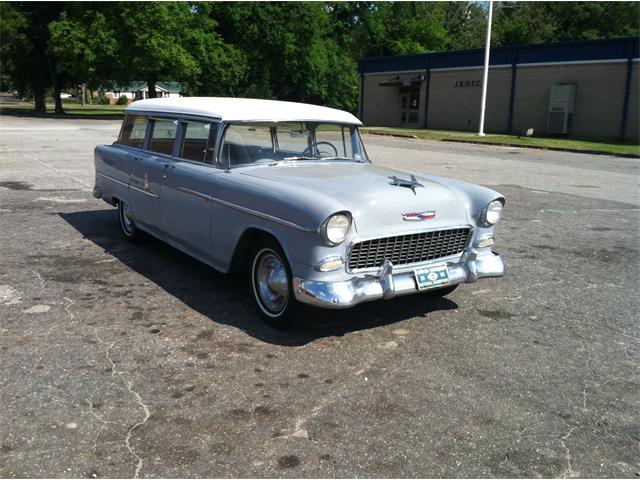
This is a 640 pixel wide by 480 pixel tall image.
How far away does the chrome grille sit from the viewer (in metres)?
4.00

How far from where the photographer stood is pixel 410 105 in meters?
38.7

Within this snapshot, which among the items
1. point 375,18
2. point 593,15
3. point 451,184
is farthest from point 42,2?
point 451,184

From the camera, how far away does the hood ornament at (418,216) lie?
4.12 metres

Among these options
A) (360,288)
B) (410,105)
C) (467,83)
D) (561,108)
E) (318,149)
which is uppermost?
(467,83)

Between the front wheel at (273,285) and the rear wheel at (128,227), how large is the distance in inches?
97.4

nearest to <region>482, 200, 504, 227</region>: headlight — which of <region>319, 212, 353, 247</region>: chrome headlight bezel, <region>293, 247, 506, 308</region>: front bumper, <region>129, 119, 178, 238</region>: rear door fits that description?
<region>293, 247, 506, 308</region>: front bumper

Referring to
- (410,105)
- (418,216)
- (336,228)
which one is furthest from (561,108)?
(336,228)

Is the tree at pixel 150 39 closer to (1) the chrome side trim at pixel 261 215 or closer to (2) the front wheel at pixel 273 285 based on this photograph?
(1) the chrome side trim at pixel 261 215

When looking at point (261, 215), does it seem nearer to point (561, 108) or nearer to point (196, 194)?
point (196, 194)

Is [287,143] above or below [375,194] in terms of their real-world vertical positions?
above

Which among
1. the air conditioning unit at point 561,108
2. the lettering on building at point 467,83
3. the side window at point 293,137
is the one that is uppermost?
the lettering on building at point 467,83

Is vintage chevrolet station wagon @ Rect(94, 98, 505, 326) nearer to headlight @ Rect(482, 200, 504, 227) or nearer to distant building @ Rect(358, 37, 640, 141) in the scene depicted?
headlight @ Rect(482, 200, 504, 227)

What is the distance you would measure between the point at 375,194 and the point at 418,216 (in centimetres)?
36

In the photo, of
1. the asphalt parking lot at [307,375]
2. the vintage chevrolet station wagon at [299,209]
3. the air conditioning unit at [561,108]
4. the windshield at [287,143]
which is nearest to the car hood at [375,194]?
the vintage chevrolet station wagon at [299,209]
